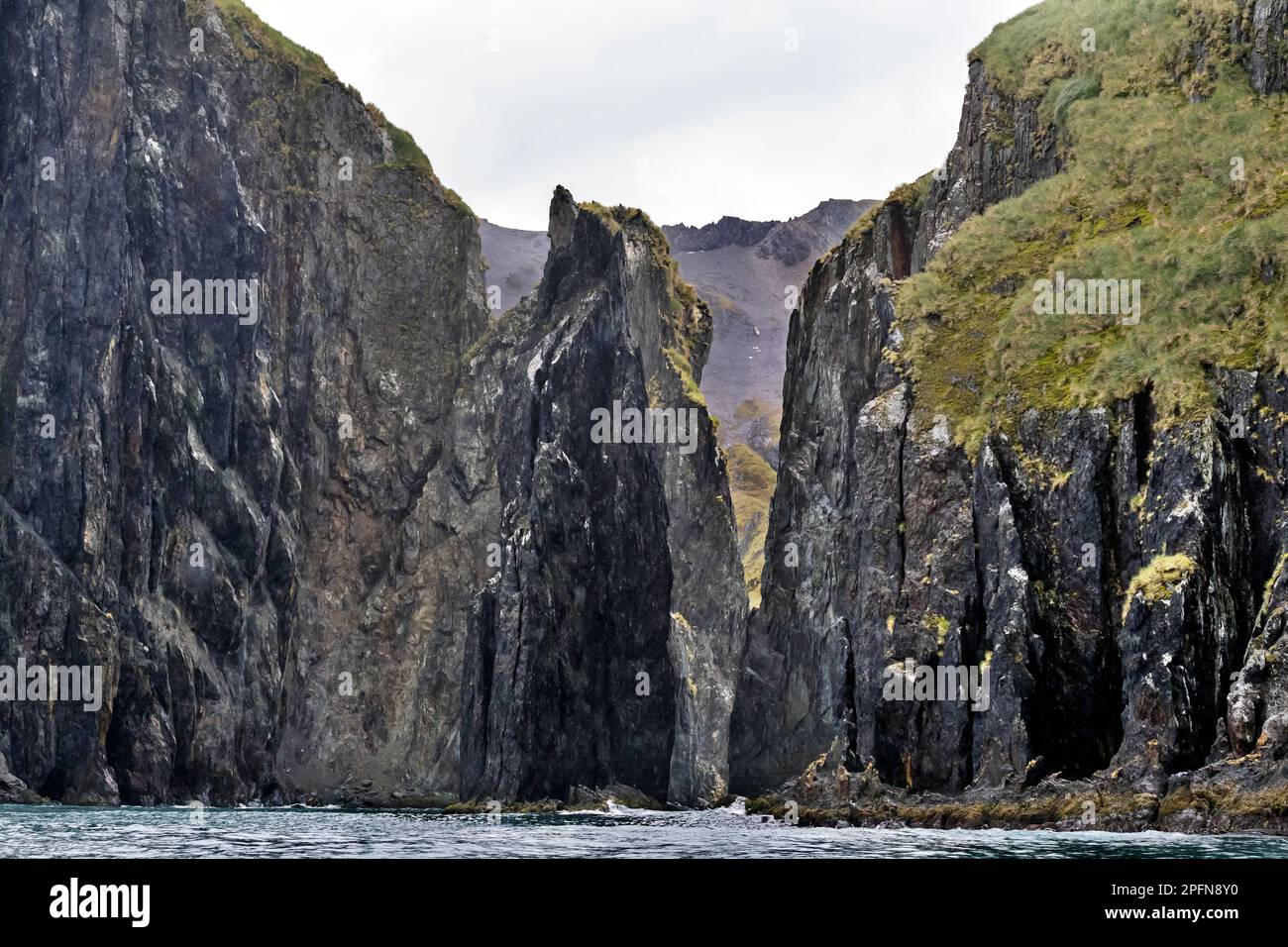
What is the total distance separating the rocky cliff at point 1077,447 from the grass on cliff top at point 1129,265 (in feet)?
0.73

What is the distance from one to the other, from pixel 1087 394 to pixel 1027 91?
1762 inches

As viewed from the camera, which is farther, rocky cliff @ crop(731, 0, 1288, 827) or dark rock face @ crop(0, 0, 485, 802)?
dark rock face @ crop(0, 0, 485, 802)

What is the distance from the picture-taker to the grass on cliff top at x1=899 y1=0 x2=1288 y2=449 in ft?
329

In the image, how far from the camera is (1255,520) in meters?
93.6

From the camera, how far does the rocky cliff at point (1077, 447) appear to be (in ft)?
296
